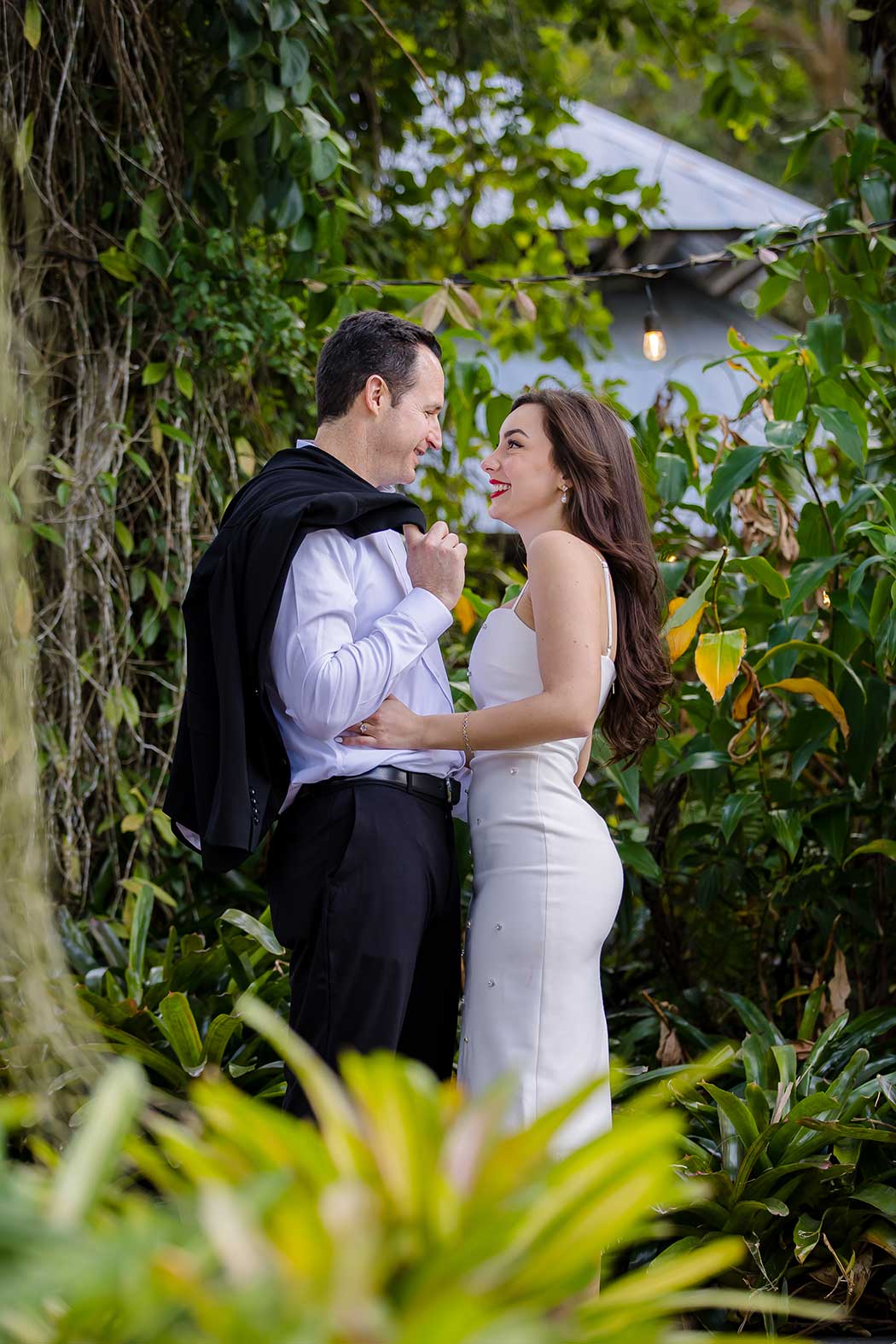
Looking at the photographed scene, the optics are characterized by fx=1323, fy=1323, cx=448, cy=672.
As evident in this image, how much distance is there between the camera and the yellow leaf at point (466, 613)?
3.00 metres

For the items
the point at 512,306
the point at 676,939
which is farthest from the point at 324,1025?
the point at 512,306

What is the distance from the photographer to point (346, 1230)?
651 mm

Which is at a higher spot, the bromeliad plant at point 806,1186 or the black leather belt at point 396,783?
the black leather belt at point 396,783

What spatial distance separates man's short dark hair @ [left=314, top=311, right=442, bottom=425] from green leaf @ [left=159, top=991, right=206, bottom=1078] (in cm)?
Result: 112

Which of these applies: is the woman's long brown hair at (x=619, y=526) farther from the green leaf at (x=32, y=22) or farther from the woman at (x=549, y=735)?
the green leaf at (x=32, y=22)

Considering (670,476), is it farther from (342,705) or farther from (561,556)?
(342,705)

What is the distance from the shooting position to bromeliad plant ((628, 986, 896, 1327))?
2227 millimetres

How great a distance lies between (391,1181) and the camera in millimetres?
708

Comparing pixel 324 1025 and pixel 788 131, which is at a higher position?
pixel 788 131

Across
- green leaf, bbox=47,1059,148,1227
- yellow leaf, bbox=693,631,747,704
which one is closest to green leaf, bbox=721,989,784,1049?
yellow leaf, bbox=693,631,747,704

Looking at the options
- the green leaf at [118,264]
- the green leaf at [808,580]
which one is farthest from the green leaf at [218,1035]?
the green leaf at [118,264]

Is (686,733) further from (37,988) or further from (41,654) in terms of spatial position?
(37,988)

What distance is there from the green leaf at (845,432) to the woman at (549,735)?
723 mm

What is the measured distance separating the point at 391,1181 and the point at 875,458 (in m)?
2.85
